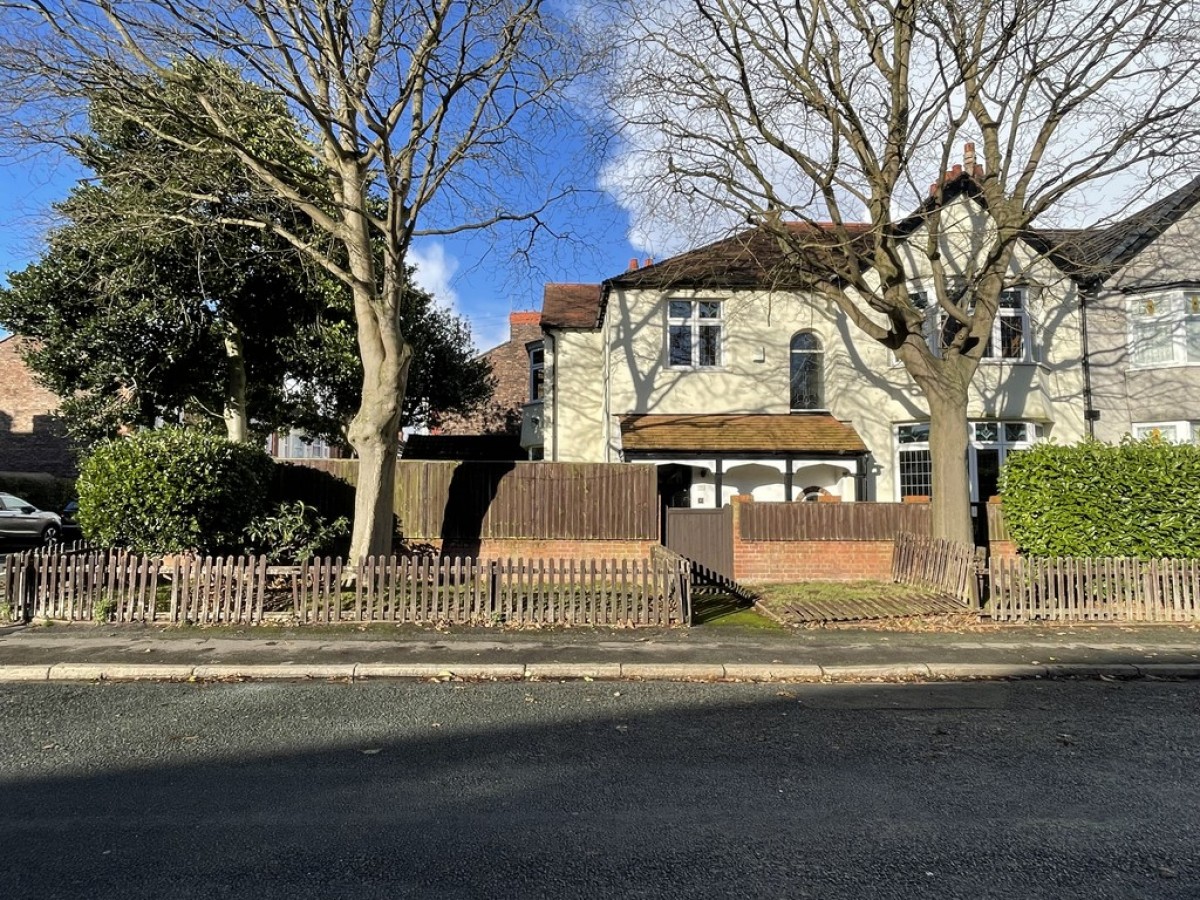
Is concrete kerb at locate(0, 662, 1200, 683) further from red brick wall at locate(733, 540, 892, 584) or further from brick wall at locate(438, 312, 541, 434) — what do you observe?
brick wall at locate(438, 312, 541, 434)

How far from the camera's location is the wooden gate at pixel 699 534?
14.1 meters

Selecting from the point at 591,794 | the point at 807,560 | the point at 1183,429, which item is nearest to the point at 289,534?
the point at 591,794

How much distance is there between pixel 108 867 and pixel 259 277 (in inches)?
590

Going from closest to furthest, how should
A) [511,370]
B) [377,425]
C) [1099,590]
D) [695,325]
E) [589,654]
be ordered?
1. [589,654]
2. [1099,590]
3. [377,425]
4. [695,325]
5. [511,370]

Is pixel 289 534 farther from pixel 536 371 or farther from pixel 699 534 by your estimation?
pixel 536 371

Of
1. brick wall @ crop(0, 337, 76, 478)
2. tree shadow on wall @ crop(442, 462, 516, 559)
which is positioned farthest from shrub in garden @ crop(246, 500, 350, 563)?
brick wall @ crop(0, 337, 76, 478)

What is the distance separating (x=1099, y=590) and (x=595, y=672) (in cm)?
779

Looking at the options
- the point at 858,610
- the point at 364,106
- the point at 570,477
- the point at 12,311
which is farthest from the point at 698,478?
the point at 12,311

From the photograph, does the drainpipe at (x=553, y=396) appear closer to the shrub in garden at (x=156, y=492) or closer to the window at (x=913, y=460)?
the window at (x=913, y=460)

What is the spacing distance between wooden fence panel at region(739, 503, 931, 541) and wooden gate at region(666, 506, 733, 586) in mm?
654

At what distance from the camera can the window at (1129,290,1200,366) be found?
16656 millimetres

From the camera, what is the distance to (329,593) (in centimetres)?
971

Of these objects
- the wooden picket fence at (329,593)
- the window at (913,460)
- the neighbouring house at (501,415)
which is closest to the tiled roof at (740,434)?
the window at (913,460)

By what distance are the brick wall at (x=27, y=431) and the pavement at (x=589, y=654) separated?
25.4m
